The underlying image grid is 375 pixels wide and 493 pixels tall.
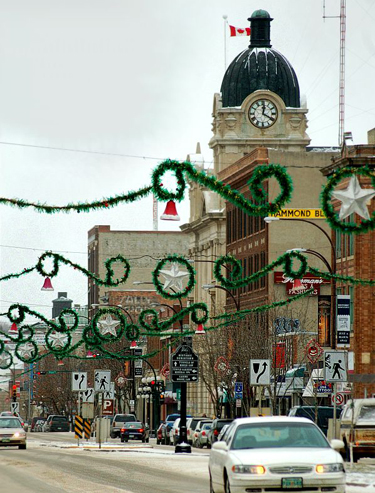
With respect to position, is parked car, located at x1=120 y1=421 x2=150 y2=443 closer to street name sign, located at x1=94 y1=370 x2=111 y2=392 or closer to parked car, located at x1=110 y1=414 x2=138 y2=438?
parked car, located at x1=110 y1=414 x2=138 y2=438

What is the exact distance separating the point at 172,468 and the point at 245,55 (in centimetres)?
8603

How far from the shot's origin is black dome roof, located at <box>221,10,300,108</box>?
117 m

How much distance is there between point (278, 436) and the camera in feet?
66.0

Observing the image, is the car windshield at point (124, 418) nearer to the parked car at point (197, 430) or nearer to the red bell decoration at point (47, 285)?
the parked car at point (197, 430)

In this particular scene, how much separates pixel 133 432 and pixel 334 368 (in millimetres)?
39924

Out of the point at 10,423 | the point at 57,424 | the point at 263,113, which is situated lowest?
the point at 57,424

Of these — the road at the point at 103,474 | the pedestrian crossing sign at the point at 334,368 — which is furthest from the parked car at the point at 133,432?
the pedestrian crossing sign at the point at 334,368

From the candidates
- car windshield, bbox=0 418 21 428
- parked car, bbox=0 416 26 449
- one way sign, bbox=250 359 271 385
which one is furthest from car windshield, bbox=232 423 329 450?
car windshield, bbox=0 418 21 428

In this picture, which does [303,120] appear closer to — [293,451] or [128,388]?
[128,388]

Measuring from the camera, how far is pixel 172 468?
35125 millimetres

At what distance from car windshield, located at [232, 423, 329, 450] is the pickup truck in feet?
50.0

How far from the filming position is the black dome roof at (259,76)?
11700 cm

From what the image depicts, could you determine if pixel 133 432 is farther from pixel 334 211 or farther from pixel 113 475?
pixel 334 211

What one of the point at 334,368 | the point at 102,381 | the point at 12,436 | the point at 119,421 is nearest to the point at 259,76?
the point at 119,421
